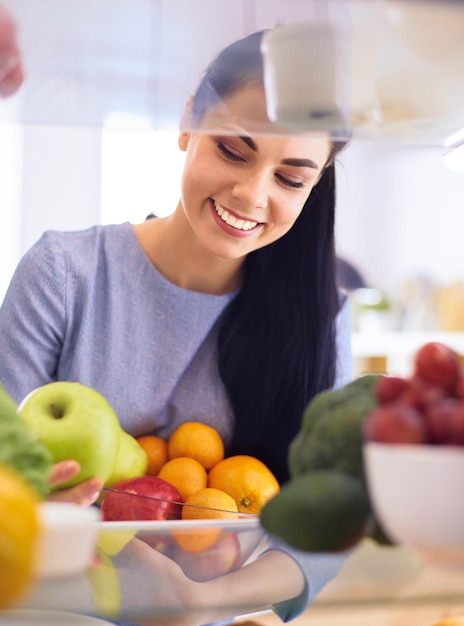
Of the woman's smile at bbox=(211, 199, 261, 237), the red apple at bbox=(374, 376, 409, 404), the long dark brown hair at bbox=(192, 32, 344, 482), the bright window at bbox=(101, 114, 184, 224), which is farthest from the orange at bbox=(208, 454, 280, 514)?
the bright window at bbox=(101, 114, 184, 224)

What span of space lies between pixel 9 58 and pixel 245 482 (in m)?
0.58

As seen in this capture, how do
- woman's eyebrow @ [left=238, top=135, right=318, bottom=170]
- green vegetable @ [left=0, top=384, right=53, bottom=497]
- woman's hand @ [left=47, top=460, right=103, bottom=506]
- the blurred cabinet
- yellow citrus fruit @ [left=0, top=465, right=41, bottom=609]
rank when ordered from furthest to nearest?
1. the blurred cabinet
2. woman's eyebrow @ [left=238, top=135, right=318, bottom=170]
3. woman's hand @ [left=47, top=460, right=103, bottom=506]
4. green vegetable @ [left=0, top=384, right=53, bottom=497]
5. yellow citrus fruit @ [left=0, top=465, right=41, bottom=609]

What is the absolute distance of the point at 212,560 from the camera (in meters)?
0.54

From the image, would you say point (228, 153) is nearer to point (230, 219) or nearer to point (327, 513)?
point (230, 219)

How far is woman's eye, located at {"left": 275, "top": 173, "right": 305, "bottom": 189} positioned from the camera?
1130mm

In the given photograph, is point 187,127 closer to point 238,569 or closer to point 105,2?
point 105,2

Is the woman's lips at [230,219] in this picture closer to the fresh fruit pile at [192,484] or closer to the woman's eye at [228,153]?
the woman's eye at [228,153]

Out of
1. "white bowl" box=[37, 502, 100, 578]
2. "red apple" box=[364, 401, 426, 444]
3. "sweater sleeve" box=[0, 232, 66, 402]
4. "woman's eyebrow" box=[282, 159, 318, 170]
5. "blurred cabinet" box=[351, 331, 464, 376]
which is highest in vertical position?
"woman's eyebrow" box=[282, 159, 318, 170]

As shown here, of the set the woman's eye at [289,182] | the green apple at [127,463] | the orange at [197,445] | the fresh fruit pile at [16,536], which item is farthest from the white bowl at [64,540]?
the woman's eye at [289,182]

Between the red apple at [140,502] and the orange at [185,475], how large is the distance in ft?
0.30

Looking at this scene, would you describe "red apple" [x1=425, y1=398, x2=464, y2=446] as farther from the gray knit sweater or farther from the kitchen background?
the gray knit sweater

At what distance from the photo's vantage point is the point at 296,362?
134 cm

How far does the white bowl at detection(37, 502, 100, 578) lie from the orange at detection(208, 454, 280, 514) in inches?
20.0

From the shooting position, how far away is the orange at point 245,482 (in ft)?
3.12
